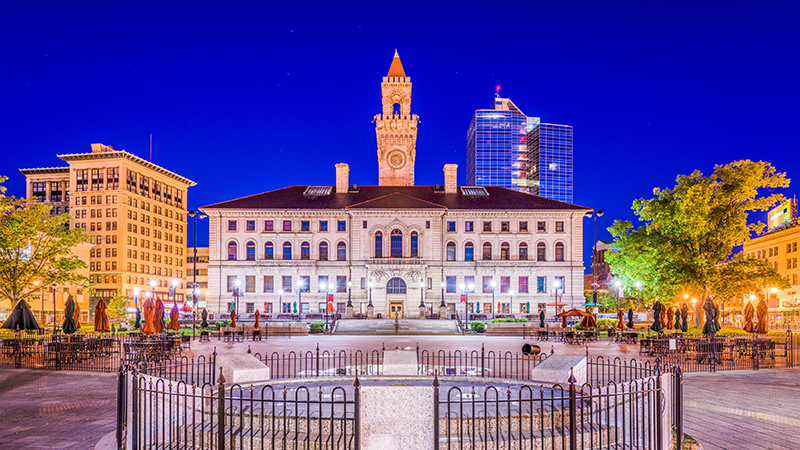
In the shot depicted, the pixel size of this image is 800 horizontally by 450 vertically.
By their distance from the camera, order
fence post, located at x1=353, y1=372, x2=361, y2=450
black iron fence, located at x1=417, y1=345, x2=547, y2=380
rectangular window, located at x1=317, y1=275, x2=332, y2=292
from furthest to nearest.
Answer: rectangular window, located at x1=317, y1=275, x2=332, y2=292
black iron fence, located at x1=417, y1=345, x2=547, y2=380
fence post, located at x1=353, y1=372, x2=361, y2=450

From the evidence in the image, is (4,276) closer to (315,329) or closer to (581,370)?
(315,329)

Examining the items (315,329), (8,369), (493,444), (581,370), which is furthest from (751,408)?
(315,329)

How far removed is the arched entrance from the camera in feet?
212

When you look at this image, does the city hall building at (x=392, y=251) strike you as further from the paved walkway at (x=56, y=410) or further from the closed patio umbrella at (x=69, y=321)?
the paved walkway at (x=56, y=410)

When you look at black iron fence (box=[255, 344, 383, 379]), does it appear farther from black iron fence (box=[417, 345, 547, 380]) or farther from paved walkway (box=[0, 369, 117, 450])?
paved walkway (box=[0, 369, 117, 450])

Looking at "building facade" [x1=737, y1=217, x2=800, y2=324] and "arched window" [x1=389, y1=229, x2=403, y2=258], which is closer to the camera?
"arched window" [x1=389, y1=229, x2=403, y2=258]

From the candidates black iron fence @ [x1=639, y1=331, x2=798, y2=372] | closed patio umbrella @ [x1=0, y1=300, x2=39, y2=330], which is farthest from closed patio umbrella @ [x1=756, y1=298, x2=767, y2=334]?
closed patio umbrella @ [x1=0, y1=300, x2=39, y2=330]

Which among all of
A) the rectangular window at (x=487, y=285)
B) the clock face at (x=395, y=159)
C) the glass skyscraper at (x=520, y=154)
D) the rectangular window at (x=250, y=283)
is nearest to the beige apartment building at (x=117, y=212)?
the rectangular window at (x=250, y=283)

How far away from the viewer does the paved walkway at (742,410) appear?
972cm

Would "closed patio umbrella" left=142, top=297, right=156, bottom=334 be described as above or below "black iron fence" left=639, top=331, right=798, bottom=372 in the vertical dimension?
above

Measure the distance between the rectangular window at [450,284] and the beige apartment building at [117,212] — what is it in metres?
53.6

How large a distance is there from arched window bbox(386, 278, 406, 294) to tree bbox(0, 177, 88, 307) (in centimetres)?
3371

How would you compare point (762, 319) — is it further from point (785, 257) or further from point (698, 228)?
point (785, 257)

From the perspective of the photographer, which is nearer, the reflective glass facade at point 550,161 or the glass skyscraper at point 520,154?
the glass skyscraper at point 520,154
